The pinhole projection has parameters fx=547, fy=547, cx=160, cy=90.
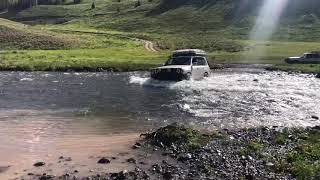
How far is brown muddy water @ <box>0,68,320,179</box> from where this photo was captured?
19641mm

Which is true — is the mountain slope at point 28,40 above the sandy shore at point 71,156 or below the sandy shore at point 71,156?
above

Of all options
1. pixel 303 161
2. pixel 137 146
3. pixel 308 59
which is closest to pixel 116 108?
pixel 137 146

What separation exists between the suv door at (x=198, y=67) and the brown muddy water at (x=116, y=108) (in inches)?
33.8

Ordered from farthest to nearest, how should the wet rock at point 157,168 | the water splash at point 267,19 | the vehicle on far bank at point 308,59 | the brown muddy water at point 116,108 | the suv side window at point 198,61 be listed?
the water splash at point 267,19
the vehicle on far bank at point 308,59
the suv side window at point 198,61
the brown muddy water at point 116,108
the wet rock at point 157,168

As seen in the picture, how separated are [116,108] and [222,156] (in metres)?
12.4

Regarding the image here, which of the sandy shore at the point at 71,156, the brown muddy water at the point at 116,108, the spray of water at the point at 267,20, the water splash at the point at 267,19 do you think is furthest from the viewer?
the water splash at the point at 267,19

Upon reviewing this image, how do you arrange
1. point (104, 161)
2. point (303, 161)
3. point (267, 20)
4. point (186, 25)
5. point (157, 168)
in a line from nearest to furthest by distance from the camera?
point (157, 168), point (303, 161), point (104, 161), point (267, 20), point (186, 25)

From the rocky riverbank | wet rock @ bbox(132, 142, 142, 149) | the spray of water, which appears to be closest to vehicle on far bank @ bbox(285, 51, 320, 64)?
the rocky riverbank

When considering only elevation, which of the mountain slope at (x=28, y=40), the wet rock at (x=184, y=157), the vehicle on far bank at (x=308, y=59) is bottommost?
the wet rock at (x=184, y=157)

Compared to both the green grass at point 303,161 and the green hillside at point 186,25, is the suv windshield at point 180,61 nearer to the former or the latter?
the green hillside at point 186,25

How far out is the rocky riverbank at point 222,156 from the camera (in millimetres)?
15969

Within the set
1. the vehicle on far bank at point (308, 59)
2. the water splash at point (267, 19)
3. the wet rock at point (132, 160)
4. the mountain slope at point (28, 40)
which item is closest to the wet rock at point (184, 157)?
the wet rock at point (132, 160)

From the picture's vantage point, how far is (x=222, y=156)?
17812mm

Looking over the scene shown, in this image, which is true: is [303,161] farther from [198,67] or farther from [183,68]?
[198,67]
